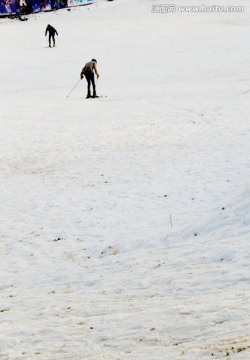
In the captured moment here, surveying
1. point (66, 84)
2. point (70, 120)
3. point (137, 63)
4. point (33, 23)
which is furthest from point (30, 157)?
point (33, 23)

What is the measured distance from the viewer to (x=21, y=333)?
4.71 metres

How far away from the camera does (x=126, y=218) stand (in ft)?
29.0

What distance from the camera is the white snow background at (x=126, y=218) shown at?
4.48 m

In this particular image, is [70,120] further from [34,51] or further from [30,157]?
[34,51]
